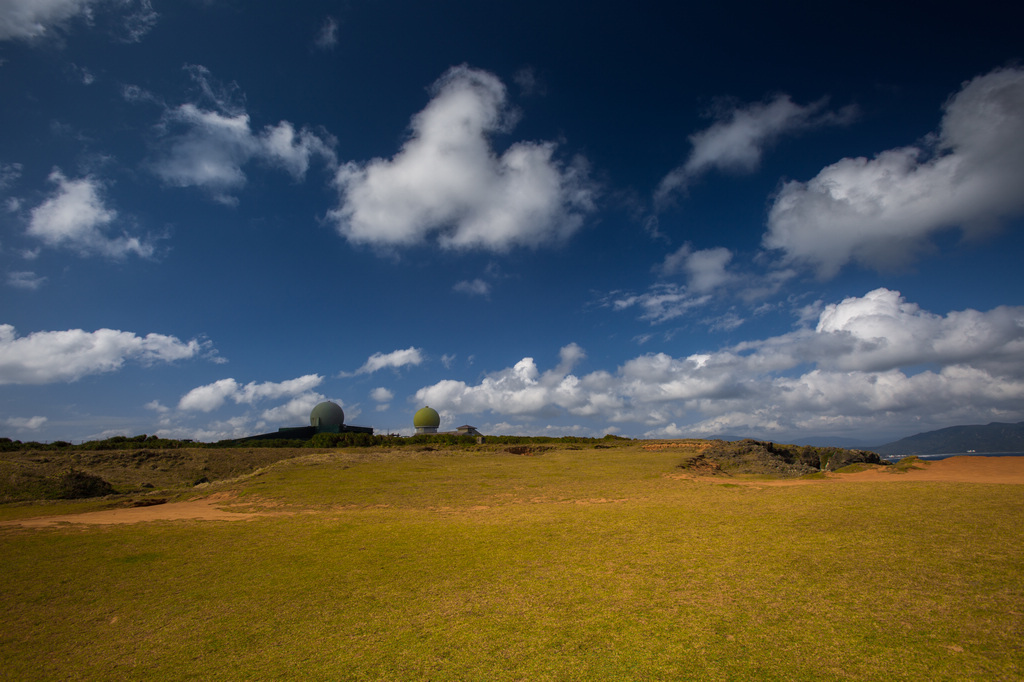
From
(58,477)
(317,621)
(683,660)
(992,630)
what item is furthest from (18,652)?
(58,477)

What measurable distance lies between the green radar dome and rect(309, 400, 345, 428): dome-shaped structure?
10.2 m

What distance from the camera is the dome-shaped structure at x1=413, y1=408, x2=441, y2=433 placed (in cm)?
6238

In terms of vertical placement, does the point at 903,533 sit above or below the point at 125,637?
above

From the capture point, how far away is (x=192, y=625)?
5.75 m

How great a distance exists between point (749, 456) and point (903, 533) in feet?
56.2

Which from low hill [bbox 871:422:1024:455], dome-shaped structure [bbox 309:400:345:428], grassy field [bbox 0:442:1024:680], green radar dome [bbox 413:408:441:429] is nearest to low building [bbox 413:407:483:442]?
green radar dome [bbox 413:408:441:429]

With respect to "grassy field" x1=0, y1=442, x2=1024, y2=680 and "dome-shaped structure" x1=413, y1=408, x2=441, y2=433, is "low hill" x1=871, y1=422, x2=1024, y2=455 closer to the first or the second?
"dome-shaped structure" x1=413, y1=408, x2=441, y2=433

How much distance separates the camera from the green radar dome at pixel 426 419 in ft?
205

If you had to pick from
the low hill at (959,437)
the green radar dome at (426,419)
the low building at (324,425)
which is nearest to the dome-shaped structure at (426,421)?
the green radar dome at (426,419)

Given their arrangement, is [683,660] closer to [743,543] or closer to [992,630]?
[992,630]

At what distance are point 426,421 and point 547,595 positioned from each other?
191 ft

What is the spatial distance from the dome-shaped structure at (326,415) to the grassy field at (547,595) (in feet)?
149

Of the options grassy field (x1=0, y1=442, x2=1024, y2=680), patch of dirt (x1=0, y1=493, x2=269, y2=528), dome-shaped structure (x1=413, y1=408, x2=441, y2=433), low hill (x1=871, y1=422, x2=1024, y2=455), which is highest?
dome-shaped structure (x1=413, y1=408, x2=441, y2=433)

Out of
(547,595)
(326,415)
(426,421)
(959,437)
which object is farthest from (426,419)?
(959,437)
